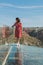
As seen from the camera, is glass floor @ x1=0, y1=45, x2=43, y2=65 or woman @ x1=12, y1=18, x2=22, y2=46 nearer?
glass floor @ x1=0, y1=45, x2=43, y2=65

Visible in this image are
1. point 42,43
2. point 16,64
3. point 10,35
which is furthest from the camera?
point 10,35

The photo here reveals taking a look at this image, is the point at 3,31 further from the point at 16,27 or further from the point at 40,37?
the point at 40,37

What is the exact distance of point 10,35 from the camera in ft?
33.1

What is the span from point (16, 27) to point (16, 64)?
4.71 metres

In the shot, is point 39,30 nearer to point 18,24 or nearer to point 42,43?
point 42,43

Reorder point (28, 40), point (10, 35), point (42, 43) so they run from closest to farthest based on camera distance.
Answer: point (42, 43)
point (28, 40)
point (10, 35)

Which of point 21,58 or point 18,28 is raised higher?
point 18,28

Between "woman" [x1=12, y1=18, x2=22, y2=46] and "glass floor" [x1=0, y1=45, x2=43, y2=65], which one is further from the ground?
"woman" [x1=12, y1=18, x2=22, y2=46]

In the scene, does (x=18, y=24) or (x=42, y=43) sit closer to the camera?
(x=42, y=43)

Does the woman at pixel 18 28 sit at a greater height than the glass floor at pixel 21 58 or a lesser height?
greater

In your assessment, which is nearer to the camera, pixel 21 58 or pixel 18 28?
pixel 21 58

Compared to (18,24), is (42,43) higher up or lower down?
lower down

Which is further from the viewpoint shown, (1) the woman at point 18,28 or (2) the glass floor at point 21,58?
(1) the woman at point 18,28

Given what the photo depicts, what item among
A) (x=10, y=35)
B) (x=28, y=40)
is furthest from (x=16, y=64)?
(x=10, y=35)
